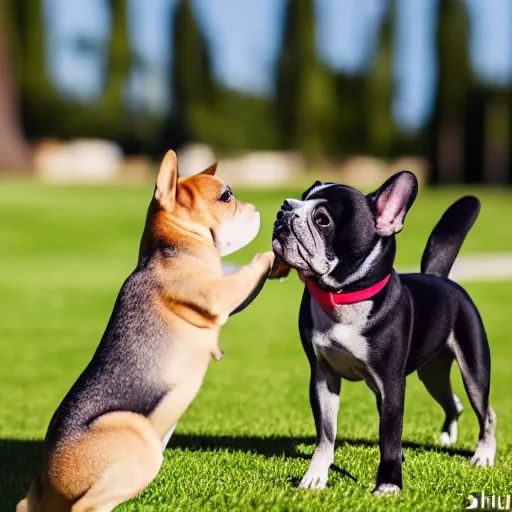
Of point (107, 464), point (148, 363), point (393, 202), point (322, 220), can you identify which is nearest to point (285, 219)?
point (322, 220)

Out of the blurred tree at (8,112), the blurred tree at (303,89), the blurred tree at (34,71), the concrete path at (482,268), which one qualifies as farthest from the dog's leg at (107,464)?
the blurred tree at (303,89)

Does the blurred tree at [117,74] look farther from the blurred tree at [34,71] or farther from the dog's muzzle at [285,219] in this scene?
the dog's muzzle at [285,219]

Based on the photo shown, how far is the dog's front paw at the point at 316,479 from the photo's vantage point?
4.53 m

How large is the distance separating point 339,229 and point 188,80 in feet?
158

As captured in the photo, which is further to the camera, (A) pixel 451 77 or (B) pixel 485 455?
(A) pixel 451 77

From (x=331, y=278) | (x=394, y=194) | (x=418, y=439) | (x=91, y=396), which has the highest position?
(x=394, y=194)

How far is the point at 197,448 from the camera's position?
5.75 meters

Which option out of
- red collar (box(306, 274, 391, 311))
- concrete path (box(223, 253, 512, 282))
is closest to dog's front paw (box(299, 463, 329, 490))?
red collar (box(306, 274, 391, 311))

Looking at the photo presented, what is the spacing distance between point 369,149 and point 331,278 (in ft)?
147

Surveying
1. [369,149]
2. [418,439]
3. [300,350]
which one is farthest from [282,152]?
[418,439]

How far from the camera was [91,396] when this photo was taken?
3.92 meters

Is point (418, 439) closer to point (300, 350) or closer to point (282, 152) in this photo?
point (300, 350)

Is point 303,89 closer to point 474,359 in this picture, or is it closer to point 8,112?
point 8,112

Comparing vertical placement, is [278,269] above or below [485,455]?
above
